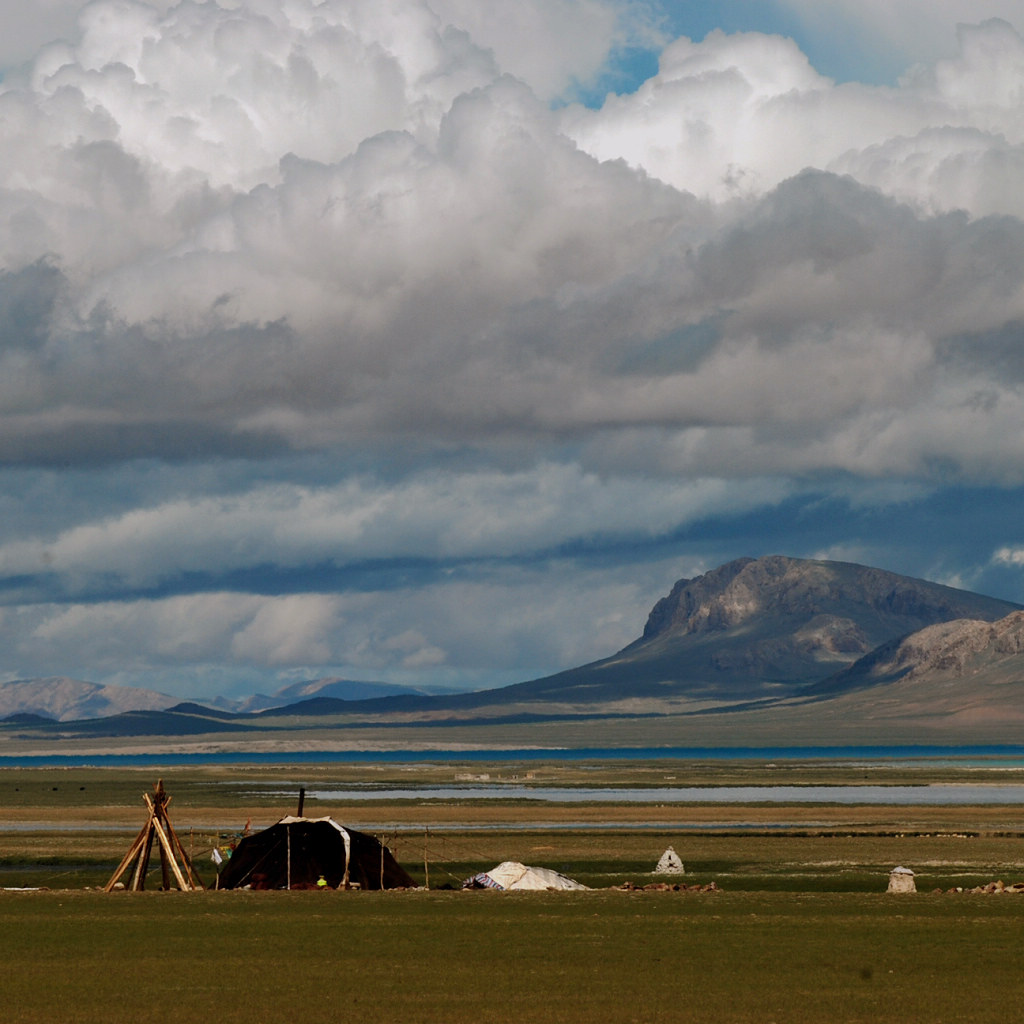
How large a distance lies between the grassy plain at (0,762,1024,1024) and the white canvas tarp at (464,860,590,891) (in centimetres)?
229

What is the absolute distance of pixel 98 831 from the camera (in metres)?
96.3

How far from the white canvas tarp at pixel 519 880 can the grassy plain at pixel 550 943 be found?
2.29 meters

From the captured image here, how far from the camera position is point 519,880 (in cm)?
5475

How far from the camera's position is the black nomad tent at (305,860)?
5603 centimetres

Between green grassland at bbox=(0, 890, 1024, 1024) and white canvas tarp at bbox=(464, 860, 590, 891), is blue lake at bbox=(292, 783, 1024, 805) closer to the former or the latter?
A: white canvas tarp at bbox=(464, 860, 590, 891)

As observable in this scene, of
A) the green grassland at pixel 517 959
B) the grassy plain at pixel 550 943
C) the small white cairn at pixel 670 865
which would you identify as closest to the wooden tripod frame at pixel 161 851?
the grassy plain at pixel 550 943

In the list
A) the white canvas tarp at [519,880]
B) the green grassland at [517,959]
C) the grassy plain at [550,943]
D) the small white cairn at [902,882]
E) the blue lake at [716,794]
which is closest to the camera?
the green grassland at [517,959]

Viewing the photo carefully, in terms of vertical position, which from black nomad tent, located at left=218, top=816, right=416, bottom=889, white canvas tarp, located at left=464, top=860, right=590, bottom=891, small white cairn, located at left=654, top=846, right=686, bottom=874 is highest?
black nomad tent, located at left=218, top=816, right=416, bottom=889

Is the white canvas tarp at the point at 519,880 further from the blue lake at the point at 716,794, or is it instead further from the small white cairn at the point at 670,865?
the blue lake at the point at 716,794

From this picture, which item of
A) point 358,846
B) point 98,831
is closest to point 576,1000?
point 358,846

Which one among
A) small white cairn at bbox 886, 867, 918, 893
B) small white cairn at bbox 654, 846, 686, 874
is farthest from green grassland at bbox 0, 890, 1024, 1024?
small white cairn at bbox 654, 846, 686, 874

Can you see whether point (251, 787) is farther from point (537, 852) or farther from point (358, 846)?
point (358, 846)

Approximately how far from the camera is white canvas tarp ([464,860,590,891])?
179 feet

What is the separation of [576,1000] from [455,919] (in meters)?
14.4
